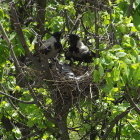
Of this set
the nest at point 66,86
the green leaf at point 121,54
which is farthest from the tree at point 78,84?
the green leaf at point 121,54

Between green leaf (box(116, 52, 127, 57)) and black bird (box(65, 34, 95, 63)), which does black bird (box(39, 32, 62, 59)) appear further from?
Result: green leaf (box(116, 52, 127, 57))

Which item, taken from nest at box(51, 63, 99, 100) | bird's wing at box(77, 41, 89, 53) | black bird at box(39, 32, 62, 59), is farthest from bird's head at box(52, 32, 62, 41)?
nest at box(51, 63, 99, 100)

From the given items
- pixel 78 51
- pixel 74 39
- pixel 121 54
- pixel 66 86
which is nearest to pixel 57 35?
pixel 74 39

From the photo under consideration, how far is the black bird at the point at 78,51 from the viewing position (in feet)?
20.5

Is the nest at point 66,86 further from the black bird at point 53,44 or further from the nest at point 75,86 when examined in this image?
the black bird at point 53,44

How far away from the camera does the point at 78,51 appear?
655 cm

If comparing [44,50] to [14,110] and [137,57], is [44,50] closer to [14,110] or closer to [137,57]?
[14,110]

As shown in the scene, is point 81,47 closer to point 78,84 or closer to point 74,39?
point 74,39

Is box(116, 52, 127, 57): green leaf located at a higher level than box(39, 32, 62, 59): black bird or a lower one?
higher

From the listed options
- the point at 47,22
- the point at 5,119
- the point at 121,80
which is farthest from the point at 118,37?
the point at 5,119

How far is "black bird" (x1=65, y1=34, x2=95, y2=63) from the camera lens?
625 cm

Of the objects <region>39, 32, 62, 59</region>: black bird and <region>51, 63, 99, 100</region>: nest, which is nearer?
<region>51, 63, 99, 100</region>: nest

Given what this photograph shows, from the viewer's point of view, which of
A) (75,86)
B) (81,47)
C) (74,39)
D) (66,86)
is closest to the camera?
(75,86)

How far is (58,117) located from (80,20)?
5.39ft
